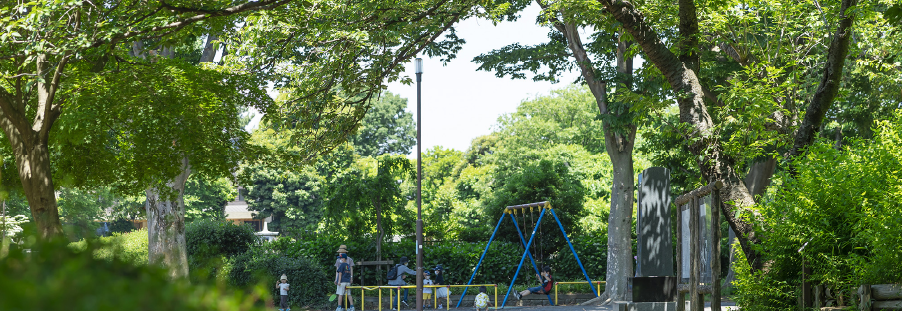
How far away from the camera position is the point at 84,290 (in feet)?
5.15

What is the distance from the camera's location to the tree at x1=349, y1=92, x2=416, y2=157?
5453cm

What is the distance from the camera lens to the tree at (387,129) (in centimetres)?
5453

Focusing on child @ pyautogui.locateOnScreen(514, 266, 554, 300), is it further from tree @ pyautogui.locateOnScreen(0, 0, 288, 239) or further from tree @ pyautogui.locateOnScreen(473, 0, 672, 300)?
tree @ pyautogui.locateOnScreen(0, 0, 288, 239)

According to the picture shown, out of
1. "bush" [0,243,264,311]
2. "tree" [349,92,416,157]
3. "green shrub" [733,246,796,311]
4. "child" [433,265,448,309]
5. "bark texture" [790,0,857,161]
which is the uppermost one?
"tree" [349,92,416,157]

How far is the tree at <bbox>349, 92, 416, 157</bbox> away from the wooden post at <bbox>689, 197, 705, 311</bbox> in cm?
4559

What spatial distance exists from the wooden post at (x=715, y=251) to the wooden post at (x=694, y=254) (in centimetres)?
29

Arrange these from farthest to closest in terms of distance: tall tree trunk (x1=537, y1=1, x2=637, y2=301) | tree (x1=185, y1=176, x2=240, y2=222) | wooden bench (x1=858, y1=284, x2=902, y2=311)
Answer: tree (x1=185, y1=176, x2=240, y2=222) → tall tree trunk (x1=537, y1=1, x2=637, y2=301) → wooden bench (x1=858, y1=284, x2=902, y2=311)

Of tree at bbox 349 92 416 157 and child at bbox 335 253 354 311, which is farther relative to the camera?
tree at bbox 349 92 416 157

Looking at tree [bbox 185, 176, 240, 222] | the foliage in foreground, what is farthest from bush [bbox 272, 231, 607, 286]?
tree [bbox 185, 176, 240, 222]

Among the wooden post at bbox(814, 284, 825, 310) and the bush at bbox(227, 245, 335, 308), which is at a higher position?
the wooden post at bbox(814, 284, 825, 310)

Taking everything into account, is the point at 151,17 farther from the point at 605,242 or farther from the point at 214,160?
the point at 605,242

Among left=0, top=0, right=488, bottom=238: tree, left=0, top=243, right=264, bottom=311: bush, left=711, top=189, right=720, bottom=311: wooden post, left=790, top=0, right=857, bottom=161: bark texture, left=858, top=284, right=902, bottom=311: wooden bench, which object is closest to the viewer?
left=0, top=243, right=264, bottom=311: bush

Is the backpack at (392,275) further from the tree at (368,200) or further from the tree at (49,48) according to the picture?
the tree at (49,48)

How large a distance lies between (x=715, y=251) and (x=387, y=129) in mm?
49715
